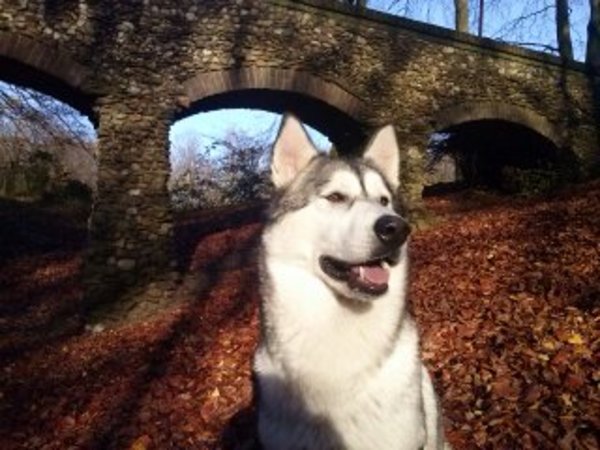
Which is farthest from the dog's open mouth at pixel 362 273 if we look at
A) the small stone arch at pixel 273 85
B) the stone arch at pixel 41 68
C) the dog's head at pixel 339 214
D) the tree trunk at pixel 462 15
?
the tree trunk at pixel 462 15

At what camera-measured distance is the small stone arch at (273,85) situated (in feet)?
39.6

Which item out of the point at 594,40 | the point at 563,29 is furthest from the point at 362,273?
the point at 563,29

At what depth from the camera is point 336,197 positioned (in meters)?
3.92

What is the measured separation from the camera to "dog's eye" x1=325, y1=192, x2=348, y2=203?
12.8 feet

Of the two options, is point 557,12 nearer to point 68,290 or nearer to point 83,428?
point 68,290

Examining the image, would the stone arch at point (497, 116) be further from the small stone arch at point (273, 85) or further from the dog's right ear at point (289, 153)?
the dog's right ear at point (289, 153)

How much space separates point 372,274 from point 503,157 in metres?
16.6

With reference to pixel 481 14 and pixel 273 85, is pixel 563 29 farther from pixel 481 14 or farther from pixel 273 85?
pixel 273 85

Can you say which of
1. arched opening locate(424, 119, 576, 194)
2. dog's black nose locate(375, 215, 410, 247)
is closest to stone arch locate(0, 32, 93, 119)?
arched opening locate(424, 119, 576, 194)

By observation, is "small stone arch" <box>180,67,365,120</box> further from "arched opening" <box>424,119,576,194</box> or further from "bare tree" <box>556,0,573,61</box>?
"bare tree" <box>556,0,573,61</box>

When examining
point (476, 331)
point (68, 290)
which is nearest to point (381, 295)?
point (476, 331)

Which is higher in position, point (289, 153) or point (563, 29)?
point (563, 29)

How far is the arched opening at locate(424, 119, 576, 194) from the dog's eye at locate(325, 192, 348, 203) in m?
11.9

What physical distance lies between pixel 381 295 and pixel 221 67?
937cm
